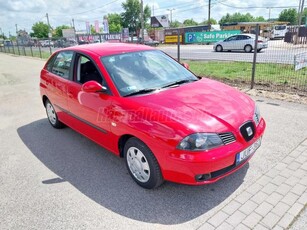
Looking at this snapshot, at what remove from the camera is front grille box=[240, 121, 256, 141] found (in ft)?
8.68

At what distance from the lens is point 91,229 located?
238cm

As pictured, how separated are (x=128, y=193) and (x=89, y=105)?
4.40 feet

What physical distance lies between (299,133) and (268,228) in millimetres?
2439

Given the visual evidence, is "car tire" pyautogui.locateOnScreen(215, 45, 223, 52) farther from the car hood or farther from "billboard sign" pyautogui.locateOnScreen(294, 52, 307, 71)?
the car hood

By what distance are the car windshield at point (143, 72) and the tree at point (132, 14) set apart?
75.8 m

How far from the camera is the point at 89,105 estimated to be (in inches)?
136

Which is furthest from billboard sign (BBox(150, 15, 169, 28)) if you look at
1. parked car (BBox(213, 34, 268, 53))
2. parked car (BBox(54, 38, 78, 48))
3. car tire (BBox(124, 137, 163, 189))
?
car tire (BBox(124, 137, 163, 189))

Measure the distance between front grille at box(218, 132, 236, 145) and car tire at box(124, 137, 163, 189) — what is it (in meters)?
0.74

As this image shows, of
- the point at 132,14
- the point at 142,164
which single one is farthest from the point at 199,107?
the point at 132,14

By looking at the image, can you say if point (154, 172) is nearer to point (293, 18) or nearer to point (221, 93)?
point (221, 93)

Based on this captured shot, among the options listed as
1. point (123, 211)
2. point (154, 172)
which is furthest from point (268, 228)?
point (123, 211)

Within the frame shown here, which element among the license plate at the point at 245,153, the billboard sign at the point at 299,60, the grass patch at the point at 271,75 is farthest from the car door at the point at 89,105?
the billboard sign at the point at 299,60

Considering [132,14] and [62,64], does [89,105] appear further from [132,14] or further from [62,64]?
[132,14]

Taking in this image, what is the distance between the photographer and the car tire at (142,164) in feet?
8.77
